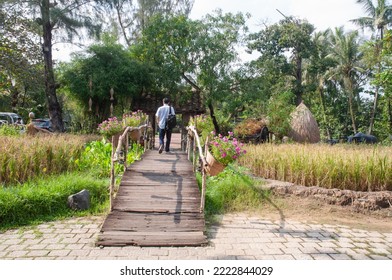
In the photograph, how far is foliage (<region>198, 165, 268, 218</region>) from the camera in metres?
6.05

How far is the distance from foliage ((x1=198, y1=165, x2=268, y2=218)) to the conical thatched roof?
9.79 metres

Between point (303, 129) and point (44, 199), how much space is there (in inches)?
525

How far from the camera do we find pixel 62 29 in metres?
14.0

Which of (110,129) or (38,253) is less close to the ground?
(110,129)

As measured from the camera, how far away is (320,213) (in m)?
5.98

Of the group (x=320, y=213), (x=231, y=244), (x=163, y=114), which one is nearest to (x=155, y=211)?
(x=231, y=244)

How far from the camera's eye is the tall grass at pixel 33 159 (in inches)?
240

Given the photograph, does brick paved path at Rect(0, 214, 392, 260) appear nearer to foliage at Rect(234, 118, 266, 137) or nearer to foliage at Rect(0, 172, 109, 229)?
foliage at Rect(0, 172, 109, 229)

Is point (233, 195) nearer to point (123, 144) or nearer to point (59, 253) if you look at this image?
point (123, 144)

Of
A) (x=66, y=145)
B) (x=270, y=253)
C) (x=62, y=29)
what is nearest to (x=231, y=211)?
(x=270, y=253)

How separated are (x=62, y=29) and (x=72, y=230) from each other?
38.9 ft

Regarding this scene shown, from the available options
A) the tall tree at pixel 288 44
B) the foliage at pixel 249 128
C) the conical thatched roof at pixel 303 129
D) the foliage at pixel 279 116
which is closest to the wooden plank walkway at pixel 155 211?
the foliage at pixel 249 128

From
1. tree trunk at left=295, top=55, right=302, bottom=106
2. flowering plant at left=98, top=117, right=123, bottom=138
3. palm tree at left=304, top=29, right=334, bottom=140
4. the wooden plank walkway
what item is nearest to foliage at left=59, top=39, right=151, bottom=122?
flowering plant at left=98, top=117, right=123, bottom=138

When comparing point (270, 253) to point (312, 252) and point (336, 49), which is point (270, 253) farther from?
point (336, 49)
